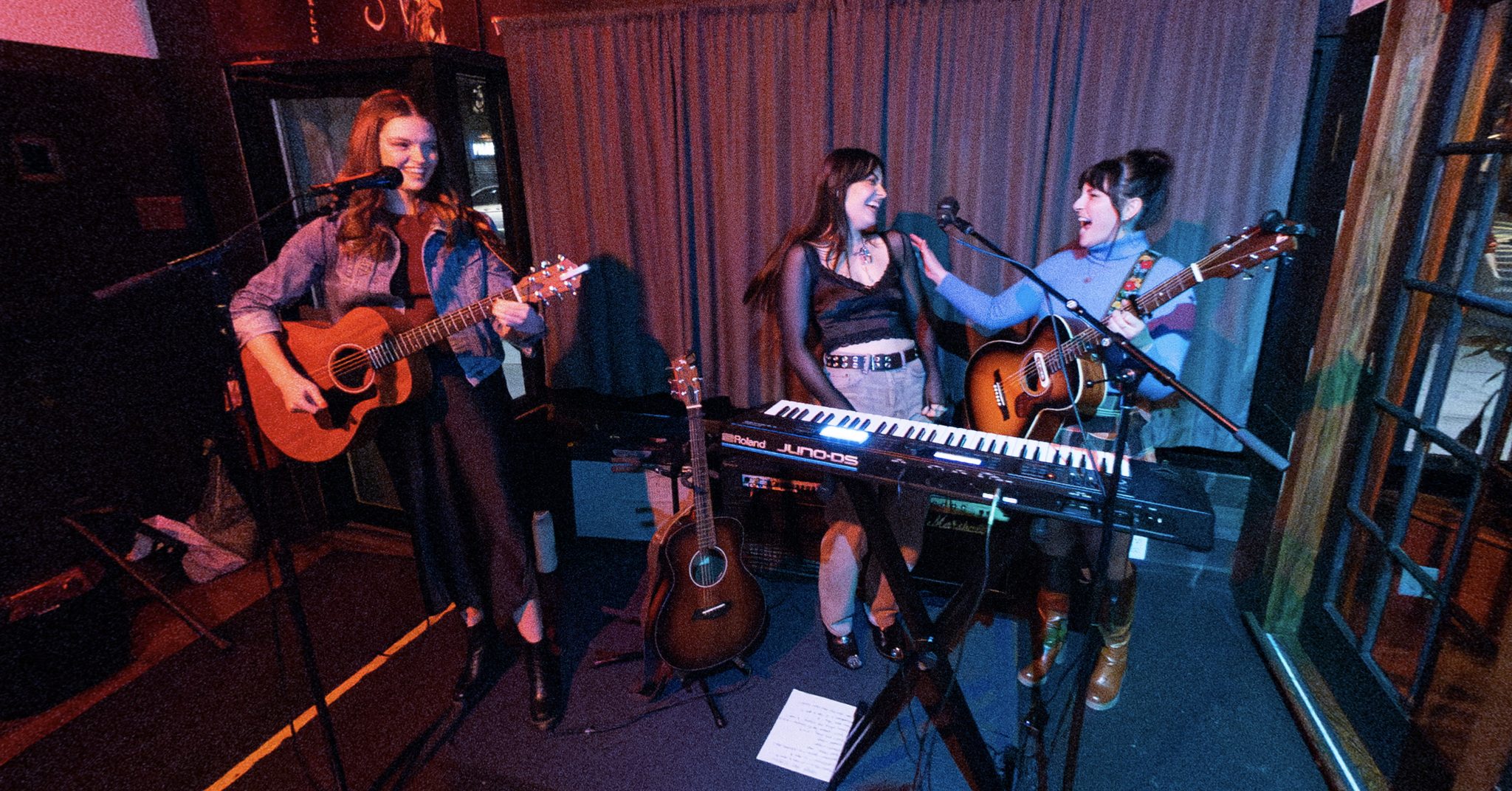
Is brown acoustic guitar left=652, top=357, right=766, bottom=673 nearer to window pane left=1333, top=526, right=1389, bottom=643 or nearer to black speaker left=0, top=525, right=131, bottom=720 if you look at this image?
window pane left=1333, top=526, right=1389, bottom=643

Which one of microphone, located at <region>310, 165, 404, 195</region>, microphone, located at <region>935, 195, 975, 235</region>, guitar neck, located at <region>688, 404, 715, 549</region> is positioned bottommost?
guitar neck, located at <region>688, 404, 715, 549</region>

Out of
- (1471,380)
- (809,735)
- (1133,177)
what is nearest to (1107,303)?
(1133,177)

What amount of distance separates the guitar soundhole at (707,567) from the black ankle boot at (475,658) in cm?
90

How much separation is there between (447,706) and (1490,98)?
12.6 ft

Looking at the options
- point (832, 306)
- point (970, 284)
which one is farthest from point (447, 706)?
point (970, 284)

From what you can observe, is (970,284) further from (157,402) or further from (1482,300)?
(157,402)

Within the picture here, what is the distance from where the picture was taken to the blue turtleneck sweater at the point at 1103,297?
221 cm

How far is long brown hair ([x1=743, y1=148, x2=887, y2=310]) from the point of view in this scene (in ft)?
8.00

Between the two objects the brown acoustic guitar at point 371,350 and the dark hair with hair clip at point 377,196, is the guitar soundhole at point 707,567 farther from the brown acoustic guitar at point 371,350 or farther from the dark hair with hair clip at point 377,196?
the dark hair with hair clip at point 377,196

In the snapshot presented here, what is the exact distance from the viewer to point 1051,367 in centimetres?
235

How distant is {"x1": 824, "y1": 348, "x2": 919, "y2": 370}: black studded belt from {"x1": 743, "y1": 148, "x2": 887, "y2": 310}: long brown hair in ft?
1.08

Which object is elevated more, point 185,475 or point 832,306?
point 832,306

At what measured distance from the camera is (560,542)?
3.76 m

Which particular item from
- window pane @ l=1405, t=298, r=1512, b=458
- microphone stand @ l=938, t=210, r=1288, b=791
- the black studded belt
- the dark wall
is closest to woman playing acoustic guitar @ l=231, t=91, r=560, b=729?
the black studded belt
